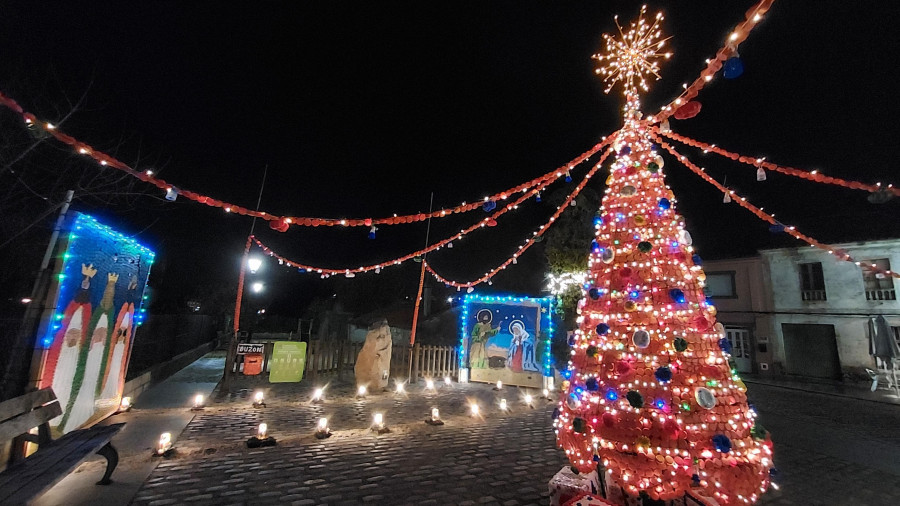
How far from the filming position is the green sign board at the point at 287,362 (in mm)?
10555

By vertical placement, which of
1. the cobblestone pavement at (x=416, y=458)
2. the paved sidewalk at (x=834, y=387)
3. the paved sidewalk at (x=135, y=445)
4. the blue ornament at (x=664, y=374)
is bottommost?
the paved sidewalk at (x=834, y=387)

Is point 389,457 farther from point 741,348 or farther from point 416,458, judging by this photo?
point 741,348

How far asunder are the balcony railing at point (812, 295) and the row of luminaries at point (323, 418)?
1519cm

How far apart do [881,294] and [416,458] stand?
20.8 m

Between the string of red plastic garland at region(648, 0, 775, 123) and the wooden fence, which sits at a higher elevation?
the string of red plastic garland at region(648, 0, 775, 123)

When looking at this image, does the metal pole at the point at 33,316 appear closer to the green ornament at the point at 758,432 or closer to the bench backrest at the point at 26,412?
the bench backrest at the point at 26,412

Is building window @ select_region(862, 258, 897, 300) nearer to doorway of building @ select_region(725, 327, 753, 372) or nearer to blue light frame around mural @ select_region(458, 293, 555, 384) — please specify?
doorway of building @ select_region(725, 327, 753, 372)

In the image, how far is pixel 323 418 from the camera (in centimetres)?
616

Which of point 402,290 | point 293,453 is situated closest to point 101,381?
point 293,453

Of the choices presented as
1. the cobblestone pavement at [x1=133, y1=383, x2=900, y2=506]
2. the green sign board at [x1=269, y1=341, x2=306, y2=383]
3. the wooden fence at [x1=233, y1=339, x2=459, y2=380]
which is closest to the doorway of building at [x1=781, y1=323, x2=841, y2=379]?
the cobblestone pavement at [x1=133, y1=383, x2=900, y2=506]

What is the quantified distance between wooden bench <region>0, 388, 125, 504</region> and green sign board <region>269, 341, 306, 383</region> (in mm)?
6196

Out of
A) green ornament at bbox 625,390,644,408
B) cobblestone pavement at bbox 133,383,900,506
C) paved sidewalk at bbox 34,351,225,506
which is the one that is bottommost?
cobblestone pavement at bbox 133,383,900,506

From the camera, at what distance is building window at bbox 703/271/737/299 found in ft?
61.8

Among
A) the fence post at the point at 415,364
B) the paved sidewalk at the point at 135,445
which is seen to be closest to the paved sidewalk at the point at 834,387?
the fence post at the point at 415,364
